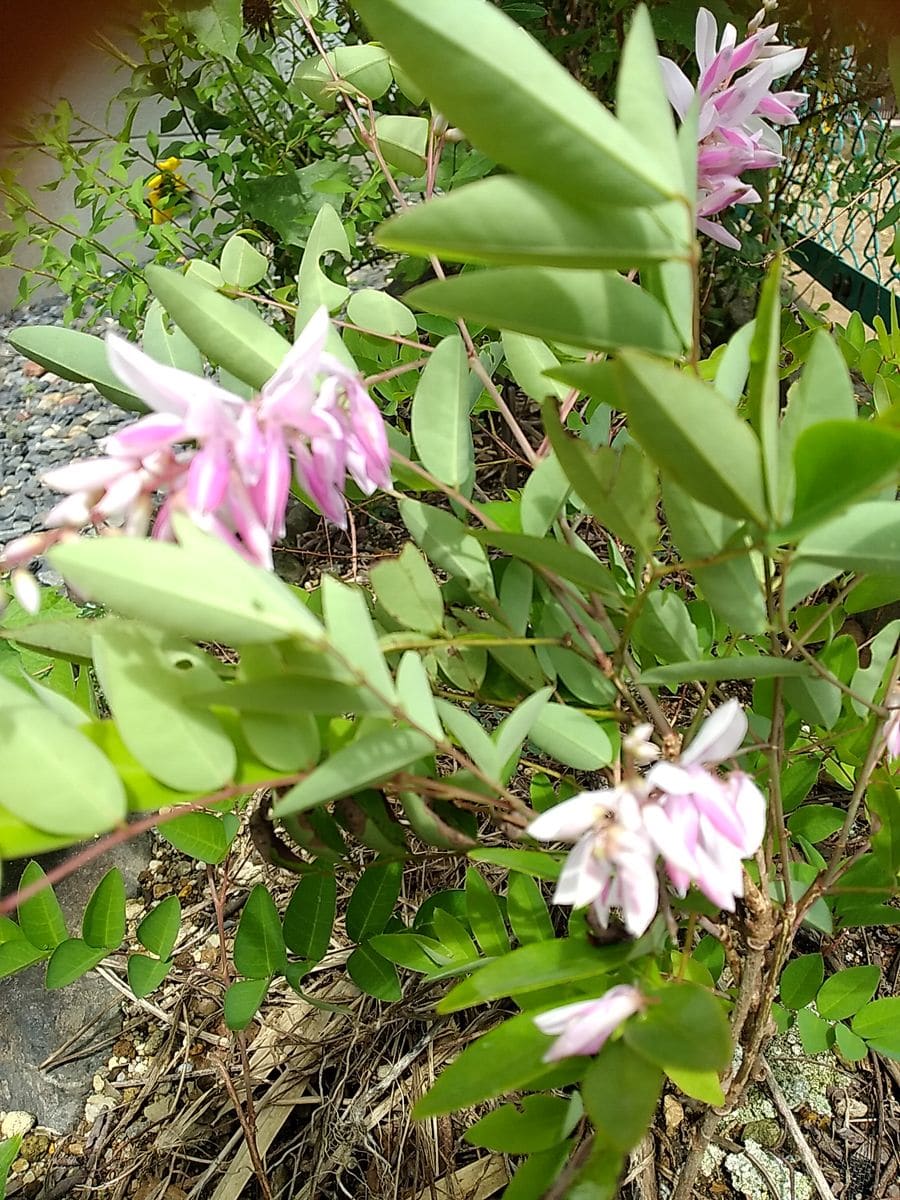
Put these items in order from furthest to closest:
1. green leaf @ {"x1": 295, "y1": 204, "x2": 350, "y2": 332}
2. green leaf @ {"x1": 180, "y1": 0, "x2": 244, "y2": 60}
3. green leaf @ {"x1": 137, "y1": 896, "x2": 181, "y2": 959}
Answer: green leaf @ {"x1": 180, "y1": 0, "x2": 244, "y2": 60}, green leaf @ {"x1": 137, "y1": 896, "x2": 181, "y2": 959}, green leaf @ {"x1": 295, "y1": 204, "x2": 350, "y2": 332}

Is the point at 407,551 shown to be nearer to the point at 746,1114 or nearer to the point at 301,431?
the point at 301,431

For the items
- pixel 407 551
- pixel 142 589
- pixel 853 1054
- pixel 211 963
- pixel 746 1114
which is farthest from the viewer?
pixel 211 963

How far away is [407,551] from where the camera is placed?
0.34 metres

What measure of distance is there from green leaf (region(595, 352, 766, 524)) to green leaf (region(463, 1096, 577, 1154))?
0.27 meters

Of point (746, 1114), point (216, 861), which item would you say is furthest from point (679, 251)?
point (746, 1114)

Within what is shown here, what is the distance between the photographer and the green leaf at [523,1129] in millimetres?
371

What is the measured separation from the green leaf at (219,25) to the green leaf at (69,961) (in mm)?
853

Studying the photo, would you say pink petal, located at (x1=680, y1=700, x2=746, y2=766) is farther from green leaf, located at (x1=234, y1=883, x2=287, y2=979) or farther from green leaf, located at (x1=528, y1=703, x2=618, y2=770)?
green leaf, located at (x1=234, y1=883, x2=287, y2=979)

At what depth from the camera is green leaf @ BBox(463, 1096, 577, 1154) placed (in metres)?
0.37

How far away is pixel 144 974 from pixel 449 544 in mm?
326

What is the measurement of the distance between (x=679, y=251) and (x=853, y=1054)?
43cm

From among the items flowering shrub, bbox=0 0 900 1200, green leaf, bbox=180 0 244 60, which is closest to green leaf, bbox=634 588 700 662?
flowering shrub, bbox=0 0 900 1200

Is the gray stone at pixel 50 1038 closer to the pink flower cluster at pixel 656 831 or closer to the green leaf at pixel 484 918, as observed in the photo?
the green leaf at pixel 484 918

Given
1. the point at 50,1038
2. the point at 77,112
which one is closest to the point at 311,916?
the point at 50,1038
